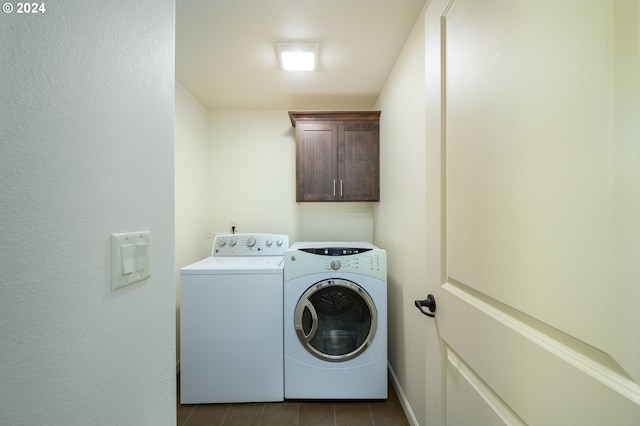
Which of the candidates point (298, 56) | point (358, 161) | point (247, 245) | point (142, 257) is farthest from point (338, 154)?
point (142, 257)

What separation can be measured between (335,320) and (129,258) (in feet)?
4.98

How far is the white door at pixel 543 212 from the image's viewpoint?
349 mm

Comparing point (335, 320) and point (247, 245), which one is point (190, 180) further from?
point (335, 320)

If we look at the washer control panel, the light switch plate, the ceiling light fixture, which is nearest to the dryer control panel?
the washer control panel

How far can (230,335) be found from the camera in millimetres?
1744

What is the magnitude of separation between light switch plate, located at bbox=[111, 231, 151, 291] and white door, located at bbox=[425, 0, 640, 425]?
0.85 m

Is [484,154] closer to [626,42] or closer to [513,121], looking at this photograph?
[513,121]

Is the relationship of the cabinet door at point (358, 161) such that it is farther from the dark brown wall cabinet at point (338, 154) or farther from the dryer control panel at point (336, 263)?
the dryer control panel at point (336, 263)

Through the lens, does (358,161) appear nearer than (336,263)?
No

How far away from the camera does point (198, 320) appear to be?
68.4 inches

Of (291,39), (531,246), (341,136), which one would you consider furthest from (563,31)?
(341,136)

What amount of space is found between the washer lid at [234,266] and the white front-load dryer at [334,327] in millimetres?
164

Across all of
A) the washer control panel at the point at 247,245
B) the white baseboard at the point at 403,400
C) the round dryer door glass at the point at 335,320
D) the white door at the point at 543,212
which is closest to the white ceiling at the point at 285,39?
A: the white door at the point at 543,212

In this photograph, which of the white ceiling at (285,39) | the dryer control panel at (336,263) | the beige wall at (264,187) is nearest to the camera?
the white ceiling at (285,39)
